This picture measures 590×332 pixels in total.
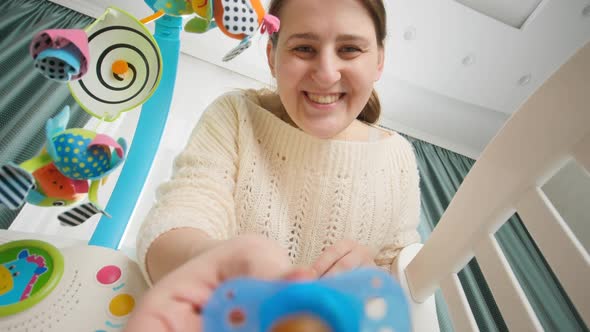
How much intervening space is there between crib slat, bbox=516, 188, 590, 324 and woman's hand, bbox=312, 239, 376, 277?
19 centimetres

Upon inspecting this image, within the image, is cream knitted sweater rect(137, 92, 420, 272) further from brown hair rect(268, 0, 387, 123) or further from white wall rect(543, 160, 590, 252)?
white wall rect(543, 160, 590, 252)

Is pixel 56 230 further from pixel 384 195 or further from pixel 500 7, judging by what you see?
pixel 500 7

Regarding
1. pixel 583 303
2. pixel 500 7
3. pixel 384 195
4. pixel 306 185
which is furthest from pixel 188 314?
pixel 500 7

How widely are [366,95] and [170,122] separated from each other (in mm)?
1242

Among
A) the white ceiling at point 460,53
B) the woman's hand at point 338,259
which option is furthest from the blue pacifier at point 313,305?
the white ceiling at point 460,53

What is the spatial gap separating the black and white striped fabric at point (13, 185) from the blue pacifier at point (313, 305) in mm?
276

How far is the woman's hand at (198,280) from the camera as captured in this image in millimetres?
157

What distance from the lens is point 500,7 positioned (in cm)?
148

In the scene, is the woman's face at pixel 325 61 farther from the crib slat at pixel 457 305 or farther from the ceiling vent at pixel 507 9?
the ceiling vent at pixel 507 9

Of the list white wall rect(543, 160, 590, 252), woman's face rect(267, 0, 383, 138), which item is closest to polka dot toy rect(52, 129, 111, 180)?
woman's face rect(267, 0, 383, 138)

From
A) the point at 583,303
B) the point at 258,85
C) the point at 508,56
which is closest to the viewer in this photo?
the point at 583,303

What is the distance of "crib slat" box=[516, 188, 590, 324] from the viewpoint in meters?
0.28

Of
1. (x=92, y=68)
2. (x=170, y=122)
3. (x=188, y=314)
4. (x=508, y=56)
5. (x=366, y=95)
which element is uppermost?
(x=508, y=56)

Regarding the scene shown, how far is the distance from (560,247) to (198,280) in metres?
0.34
